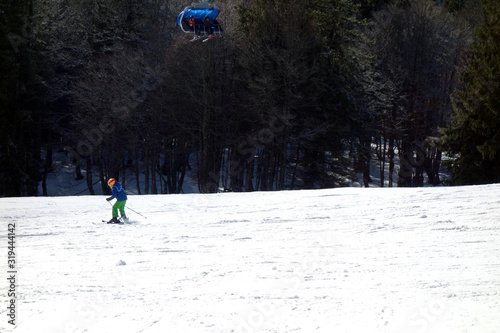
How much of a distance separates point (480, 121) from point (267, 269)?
1949 cm

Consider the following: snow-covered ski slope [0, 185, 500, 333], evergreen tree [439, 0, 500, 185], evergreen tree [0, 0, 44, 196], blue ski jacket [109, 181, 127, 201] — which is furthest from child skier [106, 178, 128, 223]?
evergreen tree [0, 0, 44, 196]

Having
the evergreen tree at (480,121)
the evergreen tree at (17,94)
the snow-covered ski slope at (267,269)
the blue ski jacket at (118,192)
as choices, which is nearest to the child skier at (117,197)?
the blue ski jacket at (118,192)

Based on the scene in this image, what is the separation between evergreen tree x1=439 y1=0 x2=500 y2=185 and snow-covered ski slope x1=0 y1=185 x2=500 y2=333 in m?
9.42

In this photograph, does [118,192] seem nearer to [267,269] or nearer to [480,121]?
[267,269]

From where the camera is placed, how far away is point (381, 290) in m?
8.22

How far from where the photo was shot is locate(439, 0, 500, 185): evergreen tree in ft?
81.9

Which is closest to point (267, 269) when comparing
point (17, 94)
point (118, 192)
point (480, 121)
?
point (118, 192)

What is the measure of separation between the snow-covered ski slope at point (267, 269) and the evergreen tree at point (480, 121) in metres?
9.42

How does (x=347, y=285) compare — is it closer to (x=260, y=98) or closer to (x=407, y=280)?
(x=407, y=280)

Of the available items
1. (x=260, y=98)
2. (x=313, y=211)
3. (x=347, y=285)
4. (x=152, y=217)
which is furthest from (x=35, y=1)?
(x=347, y=285)

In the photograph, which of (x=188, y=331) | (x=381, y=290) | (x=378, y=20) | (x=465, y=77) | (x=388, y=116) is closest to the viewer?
(x=188, y=331)

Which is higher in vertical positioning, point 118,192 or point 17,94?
point 17,94

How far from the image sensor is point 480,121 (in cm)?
2553

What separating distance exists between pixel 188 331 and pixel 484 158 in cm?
2139
